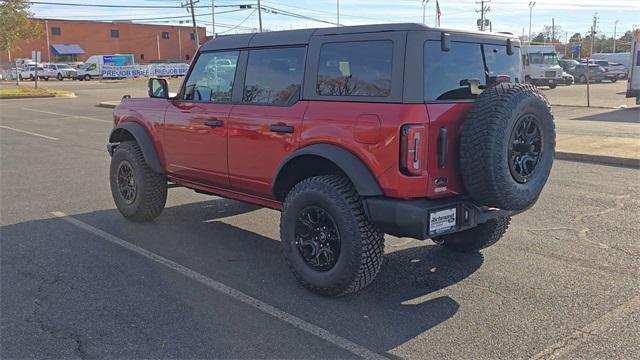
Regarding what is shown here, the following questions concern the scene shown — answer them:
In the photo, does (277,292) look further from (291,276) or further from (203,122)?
(203,122)

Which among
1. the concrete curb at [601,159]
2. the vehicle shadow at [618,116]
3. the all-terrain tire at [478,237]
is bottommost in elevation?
the all-terrain tire at [478,237]

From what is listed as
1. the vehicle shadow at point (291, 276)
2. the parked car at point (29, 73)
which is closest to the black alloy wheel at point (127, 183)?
the vehicle shadow at point (291, 276)

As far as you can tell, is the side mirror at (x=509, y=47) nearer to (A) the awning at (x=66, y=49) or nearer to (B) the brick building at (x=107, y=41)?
(B) the brick building at (x=107, y=41)

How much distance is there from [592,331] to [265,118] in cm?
285

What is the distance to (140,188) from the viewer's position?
6.11 meters

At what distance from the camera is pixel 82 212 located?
22.4ft

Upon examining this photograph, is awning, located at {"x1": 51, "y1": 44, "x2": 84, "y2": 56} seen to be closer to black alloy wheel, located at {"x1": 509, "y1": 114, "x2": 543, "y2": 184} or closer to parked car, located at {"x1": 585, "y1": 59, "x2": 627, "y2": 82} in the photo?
parked car, located at {"x1": 585, "y1": 59, "x2": 627, "y2": 82}

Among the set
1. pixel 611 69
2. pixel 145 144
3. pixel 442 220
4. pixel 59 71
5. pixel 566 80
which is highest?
pixel 59 71

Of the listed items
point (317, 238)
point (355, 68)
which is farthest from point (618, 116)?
point (317, 238)

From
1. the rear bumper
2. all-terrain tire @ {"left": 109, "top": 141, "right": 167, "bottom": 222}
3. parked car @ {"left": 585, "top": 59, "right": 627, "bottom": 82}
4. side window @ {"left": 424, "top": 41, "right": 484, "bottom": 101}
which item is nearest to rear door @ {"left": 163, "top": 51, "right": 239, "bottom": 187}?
all-terrain tire @ {"left": 109, "top": 141, "right": 167, "bottom": 222}

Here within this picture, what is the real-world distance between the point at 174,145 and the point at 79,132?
1090 cm

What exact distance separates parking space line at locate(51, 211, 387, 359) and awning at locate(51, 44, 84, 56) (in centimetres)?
7900

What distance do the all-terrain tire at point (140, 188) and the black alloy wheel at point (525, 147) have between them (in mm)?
3742

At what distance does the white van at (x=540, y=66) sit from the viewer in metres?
34.8
